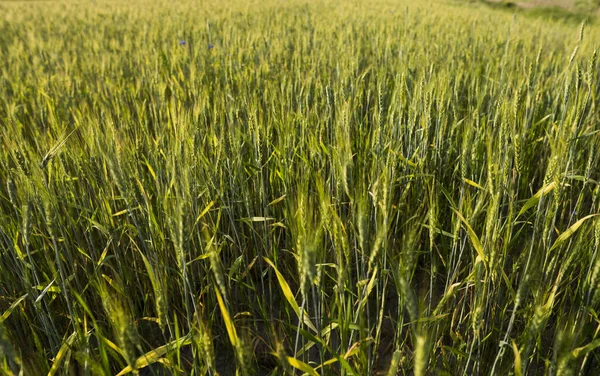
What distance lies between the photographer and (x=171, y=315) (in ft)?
3.21

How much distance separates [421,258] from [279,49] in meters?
1.55

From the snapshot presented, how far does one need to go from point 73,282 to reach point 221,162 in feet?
1.59

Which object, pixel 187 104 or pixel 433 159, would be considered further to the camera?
pixel 187 104

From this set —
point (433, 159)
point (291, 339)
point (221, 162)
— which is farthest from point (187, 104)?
point (291, 339)

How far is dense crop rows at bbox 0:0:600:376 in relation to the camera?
626 mm

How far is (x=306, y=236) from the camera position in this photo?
56cm

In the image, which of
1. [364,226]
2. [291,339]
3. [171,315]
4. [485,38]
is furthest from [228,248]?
[485,38]

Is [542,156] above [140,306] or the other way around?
above

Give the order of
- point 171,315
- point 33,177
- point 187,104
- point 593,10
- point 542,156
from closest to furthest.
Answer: point 33,177, point 171,315, point 542,156, point 187,104, point 593,10

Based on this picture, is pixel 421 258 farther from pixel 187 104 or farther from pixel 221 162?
pixel 187 104

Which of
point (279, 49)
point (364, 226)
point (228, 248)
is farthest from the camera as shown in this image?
point (279, 49)

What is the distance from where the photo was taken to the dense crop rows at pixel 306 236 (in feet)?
2.05

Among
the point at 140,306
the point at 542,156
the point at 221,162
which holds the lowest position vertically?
the point at 140,306

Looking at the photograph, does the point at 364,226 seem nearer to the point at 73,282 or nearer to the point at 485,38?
the point at 73,282
